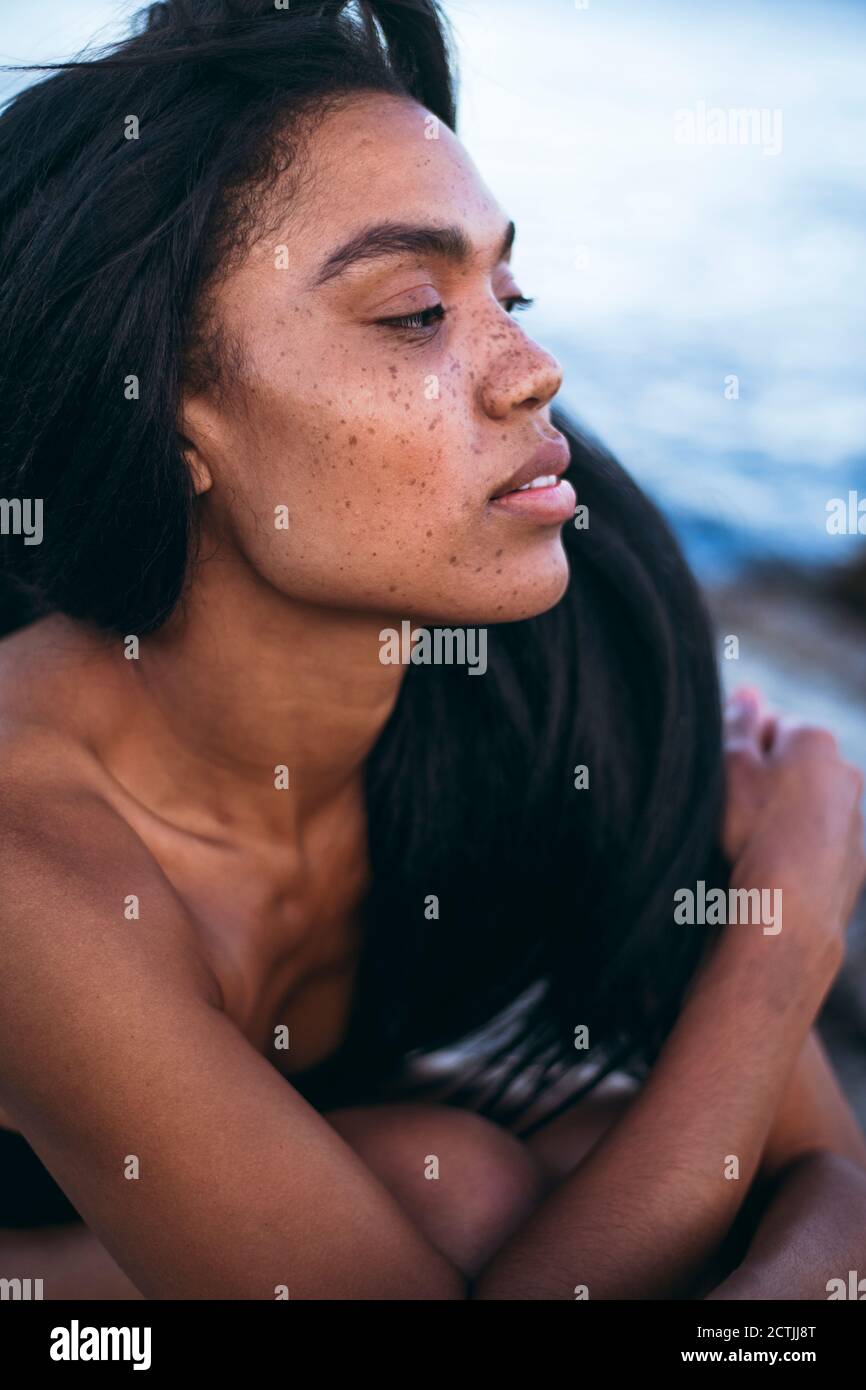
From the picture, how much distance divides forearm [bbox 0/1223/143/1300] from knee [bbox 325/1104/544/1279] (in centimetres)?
42

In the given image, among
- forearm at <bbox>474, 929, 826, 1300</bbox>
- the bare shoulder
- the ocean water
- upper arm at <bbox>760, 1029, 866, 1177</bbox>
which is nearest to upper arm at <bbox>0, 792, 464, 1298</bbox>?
the bare shoulder

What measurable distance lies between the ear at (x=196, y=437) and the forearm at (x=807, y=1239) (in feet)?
4.48

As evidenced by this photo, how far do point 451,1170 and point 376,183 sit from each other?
150 centimetres

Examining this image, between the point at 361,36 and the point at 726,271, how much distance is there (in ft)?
30.0

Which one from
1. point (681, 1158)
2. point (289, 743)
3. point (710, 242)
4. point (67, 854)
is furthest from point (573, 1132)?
point (710, 242)

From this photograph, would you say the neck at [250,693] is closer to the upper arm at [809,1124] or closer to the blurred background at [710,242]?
the upper arm at [809,1124]

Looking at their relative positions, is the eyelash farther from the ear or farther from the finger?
the finger

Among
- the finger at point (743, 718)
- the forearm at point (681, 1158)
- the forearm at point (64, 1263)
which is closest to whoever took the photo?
the forearm at point (681, 1158)

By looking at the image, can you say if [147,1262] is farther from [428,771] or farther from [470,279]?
[470,279]

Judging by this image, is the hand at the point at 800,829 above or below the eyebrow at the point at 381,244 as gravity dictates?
below

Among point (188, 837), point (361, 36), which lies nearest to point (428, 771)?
point (188, 837)

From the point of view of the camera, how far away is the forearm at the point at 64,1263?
2.02 metres

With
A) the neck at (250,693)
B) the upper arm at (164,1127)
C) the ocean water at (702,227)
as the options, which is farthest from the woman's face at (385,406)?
the ocean water at (702,227)
